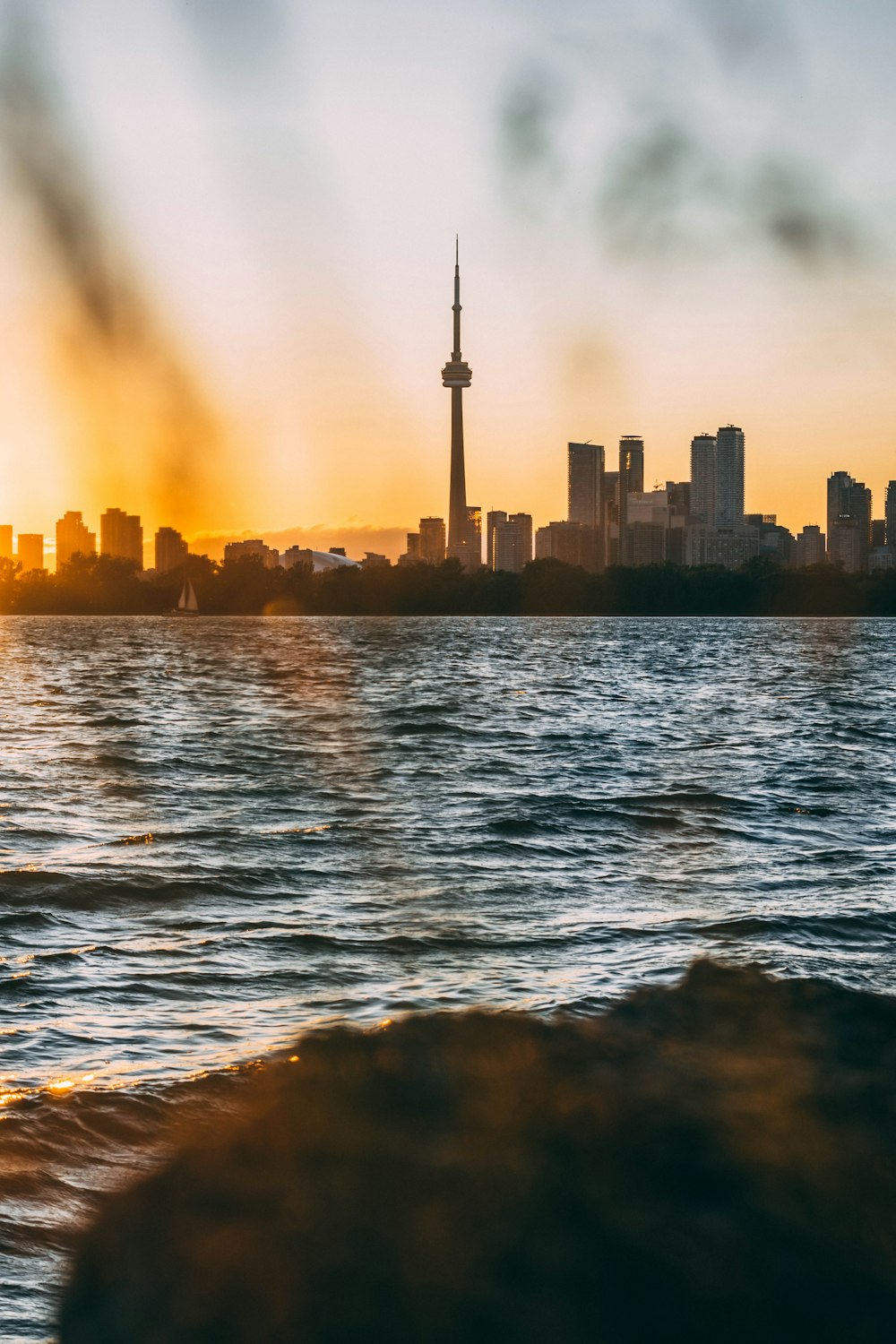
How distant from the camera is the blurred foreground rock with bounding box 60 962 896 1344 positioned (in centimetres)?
581

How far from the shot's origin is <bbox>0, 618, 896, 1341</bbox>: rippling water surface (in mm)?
8281

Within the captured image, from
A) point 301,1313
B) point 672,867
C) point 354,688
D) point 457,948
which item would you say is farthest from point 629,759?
point 354,688

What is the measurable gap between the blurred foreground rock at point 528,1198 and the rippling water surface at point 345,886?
450 millimetres

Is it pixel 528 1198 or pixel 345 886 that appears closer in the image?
pixel 528 1198

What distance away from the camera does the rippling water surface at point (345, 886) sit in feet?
27.2

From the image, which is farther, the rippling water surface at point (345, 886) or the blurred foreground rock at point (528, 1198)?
the rippling water surface at point (345, 886)

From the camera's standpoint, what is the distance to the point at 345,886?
14758 mm

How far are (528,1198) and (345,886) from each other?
802 centimetres

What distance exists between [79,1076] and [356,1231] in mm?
2544

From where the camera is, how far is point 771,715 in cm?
4456

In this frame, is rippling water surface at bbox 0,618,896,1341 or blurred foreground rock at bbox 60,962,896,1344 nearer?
blurred foreground rock at bbox 60,962,896,1344

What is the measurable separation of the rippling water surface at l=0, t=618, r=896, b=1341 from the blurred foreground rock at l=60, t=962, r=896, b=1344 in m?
0.45

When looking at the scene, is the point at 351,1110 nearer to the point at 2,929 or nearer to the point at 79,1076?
the point at 79,1076

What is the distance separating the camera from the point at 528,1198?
6.90 meters
